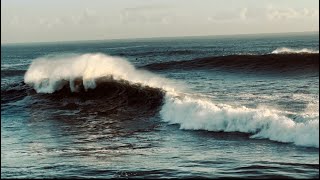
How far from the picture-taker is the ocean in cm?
898

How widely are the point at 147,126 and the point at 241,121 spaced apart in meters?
3.25

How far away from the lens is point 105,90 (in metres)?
22.9

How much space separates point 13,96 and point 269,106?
13.7 meters

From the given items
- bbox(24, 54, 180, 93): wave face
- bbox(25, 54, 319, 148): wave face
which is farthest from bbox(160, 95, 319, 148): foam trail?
bbox(24, 54, 180, 93): wave face

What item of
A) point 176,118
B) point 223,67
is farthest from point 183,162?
point 223,67

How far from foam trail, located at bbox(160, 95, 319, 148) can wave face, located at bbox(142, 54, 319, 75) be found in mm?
12444

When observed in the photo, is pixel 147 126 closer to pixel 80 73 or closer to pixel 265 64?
pixel 80 73

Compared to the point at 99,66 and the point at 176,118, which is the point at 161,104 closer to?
the point at 176,118

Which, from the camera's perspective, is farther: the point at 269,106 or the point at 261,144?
the point at 269,106

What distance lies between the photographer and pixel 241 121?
13648 mm

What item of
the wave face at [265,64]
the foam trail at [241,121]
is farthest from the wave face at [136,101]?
the wave face at [265,64]

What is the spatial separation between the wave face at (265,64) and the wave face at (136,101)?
9.45 metres

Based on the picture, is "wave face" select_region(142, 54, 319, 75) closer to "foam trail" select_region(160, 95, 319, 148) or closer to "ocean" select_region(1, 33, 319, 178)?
"ocean" select_region(1, 33, 319, 178)

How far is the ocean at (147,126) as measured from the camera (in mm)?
8984
